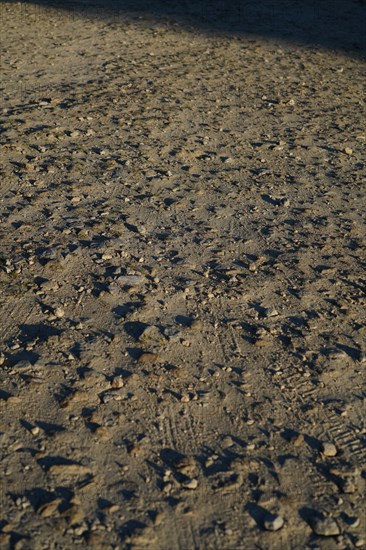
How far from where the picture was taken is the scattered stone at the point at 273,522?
2.43 m

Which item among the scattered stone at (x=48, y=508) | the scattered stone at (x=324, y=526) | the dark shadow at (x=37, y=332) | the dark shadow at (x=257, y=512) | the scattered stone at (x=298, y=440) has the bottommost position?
the scattered stone at (x=48, y=508)

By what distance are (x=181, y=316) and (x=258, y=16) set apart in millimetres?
8751

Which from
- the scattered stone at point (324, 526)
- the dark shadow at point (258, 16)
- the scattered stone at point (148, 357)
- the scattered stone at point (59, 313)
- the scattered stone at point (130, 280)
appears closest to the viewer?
the scattered stone at point (324, 526)

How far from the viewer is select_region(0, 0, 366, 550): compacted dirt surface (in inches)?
99.3

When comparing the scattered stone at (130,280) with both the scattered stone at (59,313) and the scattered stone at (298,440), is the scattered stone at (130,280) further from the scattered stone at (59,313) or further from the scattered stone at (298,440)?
the scattered stone at (298,440)

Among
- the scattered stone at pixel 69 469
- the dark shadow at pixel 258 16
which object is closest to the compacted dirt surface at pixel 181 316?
the scattered stone at pixel 69 469

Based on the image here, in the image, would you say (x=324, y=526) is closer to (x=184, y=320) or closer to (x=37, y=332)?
(x=184, y=320)

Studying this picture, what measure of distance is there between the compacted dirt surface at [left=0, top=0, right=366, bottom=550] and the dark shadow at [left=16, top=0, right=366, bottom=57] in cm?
291

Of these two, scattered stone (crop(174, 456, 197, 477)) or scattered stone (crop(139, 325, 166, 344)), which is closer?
scattered stone (crop(174, 456, 197, 477))

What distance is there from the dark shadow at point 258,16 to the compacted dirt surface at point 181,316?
291 cm

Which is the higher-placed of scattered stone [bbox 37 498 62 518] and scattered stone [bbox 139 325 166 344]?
scattered stone [bbox 139 325 166 344]

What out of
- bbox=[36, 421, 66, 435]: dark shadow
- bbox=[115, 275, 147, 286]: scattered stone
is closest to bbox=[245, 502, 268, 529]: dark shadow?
bbox=[36, 421, 66, 435]: dark shadow

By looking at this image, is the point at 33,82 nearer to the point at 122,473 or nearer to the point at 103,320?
the point at 103,320

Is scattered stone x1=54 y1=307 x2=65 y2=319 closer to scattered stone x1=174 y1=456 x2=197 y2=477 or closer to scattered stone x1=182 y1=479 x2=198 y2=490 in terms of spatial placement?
scattered stone x1=174 y1=456 x2=197 y2=477
